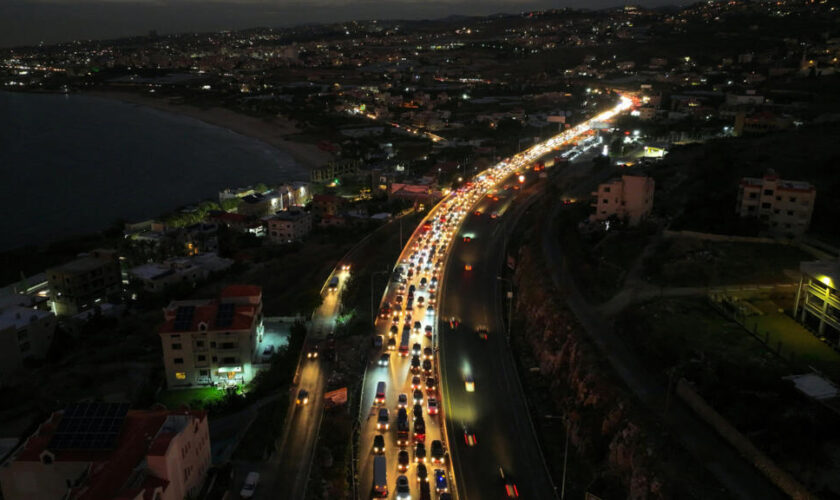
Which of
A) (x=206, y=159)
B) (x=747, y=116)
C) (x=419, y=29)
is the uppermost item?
(x=419, y=29)

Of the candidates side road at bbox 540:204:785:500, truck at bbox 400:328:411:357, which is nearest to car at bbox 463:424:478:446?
side road at bbox 540:204:785:500

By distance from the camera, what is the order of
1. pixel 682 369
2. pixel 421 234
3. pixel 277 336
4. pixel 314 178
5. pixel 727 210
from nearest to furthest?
pixel 682 369 → pixel 277 336 → pixel 727 210 → pixel 421 234 → pixel 314 178

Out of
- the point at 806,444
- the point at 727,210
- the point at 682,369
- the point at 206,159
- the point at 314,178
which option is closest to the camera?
the point at 806,444

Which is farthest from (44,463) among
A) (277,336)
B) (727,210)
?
(727,210)

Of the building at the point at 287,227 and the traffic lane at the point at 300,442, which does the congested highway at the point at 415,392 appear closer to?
the traffic lane at the point at 300,442

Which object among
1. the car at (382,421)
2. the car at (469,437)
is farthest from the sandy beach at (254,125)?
the car at (469,437)

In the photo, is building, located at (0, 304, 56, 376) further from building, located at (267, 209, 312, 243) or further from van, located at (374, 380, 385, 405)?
building, located at (267, 209, 312, 243)

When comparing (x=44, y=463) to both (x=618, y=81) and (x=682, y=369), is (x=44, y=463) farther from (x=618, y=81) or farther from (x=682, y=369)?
(x=618, y=81)
